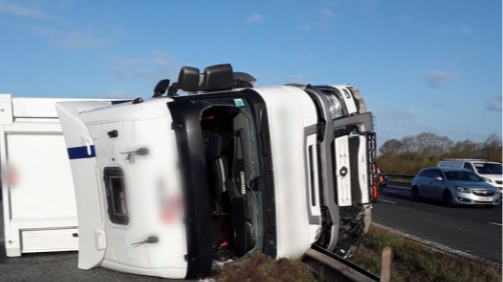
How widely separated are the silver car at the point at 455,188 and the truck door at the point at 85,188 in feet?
45.5

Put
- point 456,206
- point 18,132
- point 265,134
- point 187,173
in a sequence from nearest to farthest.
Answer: point 187,173 < point 265,134 < point 18,132 < point 456,206

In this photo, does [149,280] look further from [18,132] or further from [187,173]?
[18,132]

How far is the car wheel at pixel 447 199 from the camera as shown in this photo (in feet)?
56.0

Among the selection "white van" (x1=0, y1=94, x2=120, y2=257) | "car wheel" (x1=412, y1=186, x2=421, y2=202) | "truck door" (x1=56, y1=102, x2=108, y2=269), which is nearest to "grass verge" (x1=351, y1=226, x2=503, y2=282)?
"truck door" (x1=56, y1=102, x2=108, y2=269)

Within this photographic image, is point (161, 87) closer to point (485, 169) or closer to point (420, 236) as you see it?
point (420, 236)

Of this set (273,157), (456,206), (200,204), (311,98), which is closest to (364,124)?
(311,98)

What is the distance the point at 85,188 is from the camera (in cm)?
557

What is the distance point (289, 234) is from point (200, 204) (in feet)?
3.60

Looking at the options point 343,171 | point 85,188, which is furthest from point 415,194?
point 85,188

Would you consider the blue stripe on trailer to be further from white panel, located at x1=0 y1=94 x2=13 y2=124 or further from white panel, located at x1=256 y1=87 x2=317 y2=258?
white panel, located at x1=256 y1=87 x2=317 y2=258

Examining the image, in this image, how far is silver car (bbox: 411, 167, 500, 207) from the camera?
16516 millimetres

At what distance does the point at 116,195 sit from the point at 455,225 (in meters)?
9.09

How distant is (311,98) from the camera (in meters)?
5.88

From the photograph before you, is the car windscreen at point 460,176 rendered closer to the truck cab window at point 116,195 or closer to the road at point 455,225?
the road at point 455,225
